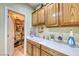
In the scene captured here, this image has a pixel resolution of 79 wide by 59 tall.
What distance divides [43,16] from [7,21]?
21.6 inches

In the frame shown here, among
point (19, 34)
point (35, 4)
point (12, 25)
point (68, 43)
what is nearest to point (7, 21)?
point (12, 25)

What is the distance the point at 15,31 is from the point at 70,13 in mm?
821

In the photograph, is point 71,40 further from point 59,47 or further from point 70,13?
point 70,13

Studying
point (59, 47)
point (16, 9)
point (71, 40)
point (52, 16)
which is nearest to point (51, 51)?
point (59, 47)

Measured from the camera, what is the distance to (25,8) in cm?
175

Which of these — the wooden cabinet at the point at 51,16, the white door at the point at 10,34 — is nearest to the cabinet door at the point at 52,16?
the wooden cabinet at the point at 51,16

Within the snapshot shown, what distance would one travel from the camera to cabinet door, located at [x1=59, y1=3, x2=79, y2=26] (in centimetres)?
164

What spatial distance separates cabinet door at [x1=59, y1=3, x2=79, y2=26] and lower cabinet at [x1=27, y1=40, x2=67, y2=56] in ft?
1.52

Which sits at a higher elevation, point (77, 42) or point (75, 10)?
point (75, 10)

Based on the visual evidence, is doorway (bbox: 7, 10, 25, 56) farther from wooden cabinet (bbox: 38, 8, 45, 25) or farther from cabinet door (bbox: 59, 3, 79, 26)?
cabinet door (bbox: 59, 3, 79, 26)

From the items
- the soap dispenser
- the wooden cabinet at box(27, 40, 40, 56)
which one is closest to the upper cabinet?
Answer: the soap dispenser

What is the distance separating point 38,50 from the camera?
1746 mm

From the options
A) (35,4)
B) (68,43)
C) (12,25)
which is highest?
(35,4)

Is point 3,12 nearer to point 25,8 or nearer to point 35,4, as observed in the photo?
point 25,8
